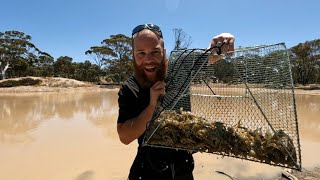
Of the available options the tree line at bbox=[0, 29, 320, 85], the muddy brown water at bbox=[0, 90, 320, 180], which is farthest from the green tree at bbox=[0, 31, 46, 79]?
the muddy brown water at bbox=[0, 90, 320, 180]

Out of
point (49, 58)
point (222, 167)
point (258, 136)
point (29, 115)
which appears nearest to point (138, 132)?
point (258, 136)

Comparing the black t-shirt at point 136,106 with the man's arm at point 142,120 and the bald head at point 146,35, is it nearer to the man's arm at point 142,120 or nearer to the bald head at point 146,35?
the man's arm at point 142,120

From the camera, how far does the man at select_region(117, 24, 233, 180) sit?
170 centimetres

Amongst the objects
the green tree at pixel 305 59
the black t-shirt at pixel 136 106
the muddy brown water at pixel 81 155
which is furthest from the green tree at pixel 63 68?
the black t-shirt at pixel 136 106

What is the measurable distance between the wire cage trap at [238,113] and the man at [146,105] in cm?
10

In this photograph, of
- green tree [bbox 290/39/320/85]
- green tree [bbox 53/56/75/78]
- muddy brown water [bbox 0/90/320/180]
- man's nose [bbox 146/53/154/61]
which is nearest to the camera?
man's nose [bbox 146/53/154/61]

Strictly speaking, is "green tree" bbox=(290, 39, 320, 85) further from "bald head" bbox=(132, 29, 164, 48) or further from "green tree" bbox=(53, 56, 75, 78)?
"bald head" bbox=(132, 29, 164, 48)

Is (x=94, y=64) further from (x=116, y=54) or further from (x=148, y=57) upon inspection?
(x=148, y=57)

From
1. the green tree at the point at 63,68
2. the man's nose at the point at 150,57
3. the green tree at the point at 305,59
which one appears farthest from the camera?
the green tree at the point at 63,68

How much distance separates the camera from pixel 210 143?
176 centimetres

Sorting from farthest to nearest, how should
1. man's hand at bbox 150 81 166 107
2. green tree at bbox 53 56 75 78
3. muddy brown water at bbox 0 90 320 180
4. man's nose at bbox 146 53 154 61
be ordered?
green tree at bbox 53 56 75 78 < muddy brown water at bbox 0 90 320 180 < man's nose at bbox 146 53 154 61 < man's hand at bbox 150 81 166 107

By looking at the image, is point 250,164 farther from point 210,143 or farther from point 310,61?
point 310,61

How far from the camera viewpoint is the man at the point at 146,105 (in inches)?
66.8

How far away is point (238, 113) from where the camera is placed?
7.86 ft
